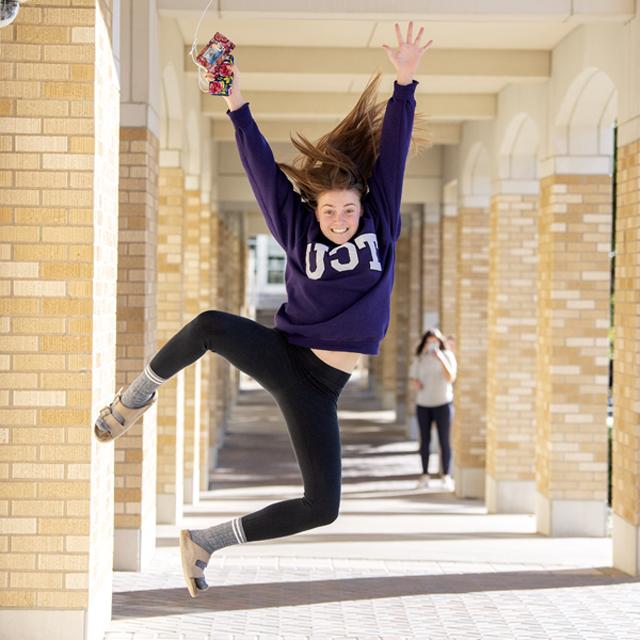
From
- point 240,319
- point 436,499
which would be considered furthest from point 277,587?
point 436,499

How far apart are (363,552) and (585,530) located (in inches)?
97.6

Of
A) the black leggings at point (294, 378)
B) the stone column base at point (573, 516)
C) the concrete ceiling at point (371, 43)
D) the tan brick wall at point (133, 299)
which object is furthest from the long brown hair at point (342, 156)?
the stone column base at point (573, 516)

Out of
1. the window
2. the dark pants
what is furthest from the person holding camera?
the window

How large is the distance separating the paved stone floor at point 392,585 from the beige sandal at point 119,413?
2120 mm

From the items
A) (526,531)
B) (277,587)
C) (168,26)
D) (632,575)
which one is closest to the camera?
(277,587)

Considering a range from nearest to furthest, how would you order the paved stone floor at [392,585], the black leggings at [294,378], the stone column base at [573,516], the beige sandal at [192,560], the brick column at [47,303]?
1. the black leggings at [294,378]
2. the beige sandal at [192,560]
3. the brick column at [47,303]
4. the paved stone floor at [392,585]
5. the stone column base at [573,516]

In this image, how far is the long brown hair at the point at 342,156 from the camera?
164 inches

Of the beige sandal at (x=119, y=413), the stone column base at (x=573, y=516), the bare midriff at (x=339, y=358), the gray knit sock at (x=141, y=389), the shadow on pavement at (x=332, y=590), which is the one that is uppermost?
the bare midriff at (x=339, y=358)

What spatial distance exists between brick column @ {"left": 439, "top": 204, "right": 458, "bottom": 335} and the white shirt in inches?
134

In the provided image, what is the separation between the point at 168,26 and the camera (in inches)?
384

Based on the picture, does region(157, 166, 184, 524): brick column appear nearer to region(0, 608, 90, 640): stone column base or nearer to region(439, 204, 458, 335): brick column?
region(0, 608, 90, 640): stone column base

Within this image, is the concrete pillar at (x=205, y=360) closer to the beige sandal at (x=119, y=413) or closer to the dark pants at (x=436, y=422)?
the dark pants at (x=436, y=422)

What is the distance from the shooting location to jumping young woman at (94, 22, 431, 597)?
4.08 meters

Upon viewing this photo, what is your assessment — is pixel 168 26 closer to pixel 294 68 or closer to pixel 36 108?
pixel 294 68
